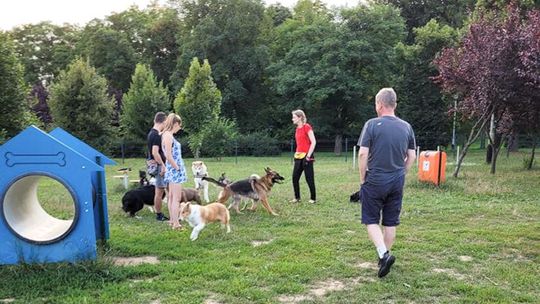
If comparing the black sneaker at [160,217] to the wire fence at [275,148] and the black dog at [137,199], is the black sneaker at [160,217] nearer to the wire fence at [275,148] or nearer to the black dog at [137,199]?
the black dog at [137,199]

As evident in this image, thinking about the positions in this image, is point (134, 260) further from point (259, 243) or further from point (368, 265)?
point (368, 265)

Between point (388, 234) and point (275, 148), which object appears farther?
point (275, 148)

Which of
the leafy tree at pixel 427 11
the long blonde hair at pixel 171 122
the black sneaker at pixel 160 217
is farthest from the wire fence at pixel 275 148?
the long blonde hair at pixel 171 122

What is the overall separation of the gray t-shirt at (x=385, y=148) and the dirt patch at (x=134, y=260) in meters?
2.60

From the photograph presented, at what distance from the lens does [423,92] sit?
1293 inches

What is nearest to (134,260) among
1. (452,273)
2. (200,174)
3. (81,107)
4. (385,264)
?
(385,264)

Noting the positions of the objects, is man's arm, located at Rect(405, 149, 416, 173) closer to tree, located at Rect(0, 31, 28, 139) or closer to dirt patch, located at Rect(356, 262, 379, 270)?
dirt patch, located at Rect(356, 262, 379, 270)

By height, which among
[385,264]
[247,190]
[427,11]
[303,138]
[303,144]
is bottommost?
[385,264]

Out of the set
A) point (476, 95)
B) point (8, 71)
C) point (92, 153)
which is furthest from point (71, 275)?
point (476, 95)

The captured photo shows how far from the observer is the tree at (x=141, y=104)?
1084 inches

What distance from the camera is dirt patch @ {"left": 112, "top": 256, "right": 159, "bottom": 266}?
5.05 m

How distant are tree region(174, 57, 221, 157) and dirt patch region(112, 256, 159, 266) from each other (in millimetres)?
20289

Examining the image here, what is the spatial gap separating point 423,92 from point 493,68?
20.9 meters

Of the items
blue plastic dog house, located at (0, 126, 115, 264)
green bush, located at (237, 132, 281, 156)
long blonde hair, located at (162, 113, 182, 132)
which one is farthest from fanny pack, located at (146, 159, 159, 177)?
green bush, located at (237, 132, 281, 156)
